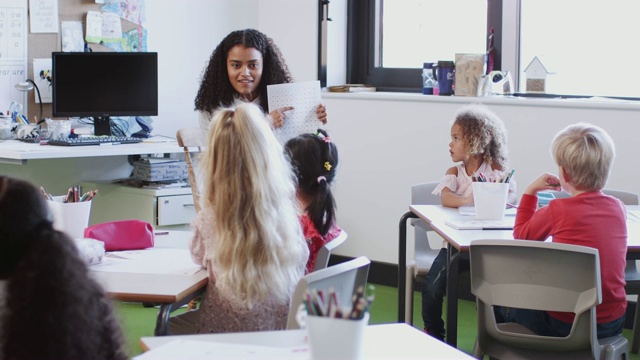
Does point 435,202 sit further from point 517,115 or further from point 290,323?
point 290,323

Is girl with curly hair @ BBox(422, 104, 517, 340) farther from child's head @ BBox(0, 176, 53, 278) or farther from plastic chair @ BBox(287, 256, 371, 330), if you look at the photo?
child's head @ BBox(0, 176, 53, 278)

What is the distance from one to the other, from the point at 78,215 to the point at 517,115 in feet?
8.02

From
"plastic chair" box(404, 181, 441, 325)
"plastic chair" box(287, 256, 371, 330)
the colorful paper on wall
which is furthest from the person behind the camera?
the colorful paper on wall

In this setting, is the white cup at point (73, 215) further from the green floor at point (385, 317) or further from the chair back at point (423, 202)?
the chair back at point (423, 202)

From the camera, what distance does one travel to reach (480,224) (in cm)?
313

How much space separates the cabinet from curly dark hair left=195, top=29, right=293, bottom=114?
88cm

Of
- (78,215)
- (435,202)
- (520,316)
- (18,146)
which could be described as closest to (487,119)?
(435,202)

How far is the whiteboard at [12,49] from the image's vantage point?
4512 mm

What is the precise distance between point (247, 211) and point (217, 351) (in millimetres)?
669

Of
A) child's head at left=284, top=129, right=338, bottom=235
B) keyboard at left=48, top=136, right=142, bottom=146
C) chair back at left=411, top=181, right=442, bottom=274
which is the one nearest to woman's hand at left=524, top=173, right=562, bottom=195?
child's head at left=284, top=129, right=338, bottom=235

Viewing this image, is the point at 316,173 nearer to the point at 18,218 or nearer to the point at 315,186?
the point at 315,186

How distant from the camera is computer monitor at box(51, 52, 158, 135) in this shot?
461 centimetres

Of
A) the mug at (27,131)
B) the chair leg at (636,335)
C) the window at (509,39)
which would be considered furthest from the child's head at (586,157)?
the mug at (27,131)

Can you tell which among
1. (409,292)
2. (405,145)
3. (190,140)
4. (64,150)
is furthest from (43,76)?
(409,292)
